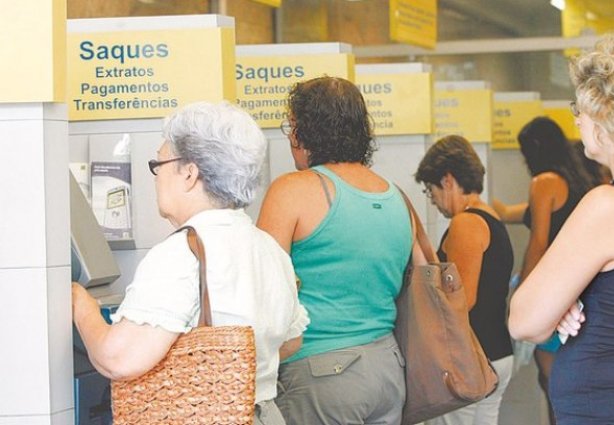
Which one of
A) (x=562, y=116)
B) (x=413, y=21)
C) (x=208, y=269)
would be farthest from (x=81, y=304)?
(x=562, y=116)

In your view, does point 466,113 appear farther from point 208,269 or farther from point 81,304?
point 208,269

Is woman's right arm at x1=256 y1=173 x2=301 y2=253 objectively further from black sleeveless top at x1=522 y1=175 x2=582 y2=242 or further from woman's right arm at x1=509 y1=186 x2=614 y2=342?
black sleeveless top at x1=522 y1=175 x2=582 y2=242

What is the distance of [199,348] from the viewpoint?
236cm

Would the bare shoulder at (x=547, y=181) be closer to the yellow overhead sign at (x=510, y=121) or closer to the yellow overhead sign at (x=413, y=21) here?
the yellow overhead sign at (x=413, y=21)

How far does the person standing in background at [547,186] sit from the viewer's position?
5852 mm

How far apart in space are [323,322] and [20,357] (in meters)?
0.92

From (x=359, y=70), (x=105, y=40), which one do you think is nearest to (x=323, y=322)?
(x=105, y=40)

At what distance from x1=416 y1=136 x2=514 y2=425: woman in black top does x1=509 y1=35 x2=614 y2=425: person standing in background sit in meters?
2.06

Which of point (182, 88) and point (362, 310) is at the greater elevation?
point (182, 88)

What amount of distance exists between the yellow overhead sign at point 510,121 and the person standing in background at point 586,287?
6534mm

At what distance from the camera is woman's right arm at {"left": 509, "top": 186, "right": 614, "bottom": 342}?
244 cm

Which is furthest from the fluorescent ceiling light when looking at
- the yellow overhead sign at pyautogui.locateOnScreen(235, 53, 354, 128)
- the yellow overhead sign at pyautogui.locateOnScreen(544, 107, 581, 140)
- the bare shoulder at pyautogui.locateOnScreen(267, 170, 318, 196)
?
the bare shoulder at pyautogui.locateOnScreen(267, 170, 318, 196)

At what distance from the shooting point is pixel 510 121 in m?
→ 9.12

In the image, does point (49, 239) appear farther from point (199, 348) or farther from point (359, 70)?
point (359, 70)
